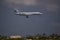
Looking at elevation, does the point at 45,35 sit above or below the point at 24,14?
below

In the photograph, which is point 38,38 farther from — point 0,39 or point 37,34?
point 0,39

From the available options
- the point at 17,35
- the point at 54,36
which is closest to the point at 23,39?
the point at 17,35

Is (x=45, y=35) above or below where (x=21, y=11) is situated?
below

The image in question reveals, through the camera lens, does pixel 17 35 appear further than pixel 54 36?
No

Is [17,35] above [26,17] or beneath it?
beneath

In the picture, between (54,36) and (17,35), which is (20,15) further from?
(54,36)

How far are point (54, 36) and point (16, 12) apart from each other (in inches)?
61.9

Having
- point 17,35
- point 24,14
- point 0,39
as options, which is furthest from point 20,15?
point 0,39

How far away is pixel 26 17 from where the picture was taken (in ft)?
18.9

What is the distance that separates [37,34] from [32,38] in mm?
291

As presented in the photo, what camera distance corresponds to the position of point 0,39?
5.71 metres

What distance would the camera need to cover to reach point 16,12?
221 inches

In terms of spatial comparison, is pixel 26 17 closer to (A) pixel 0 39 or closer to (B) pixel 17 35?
(B) pixel 17 35

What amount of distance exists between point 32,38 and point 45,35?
18.1 inches
